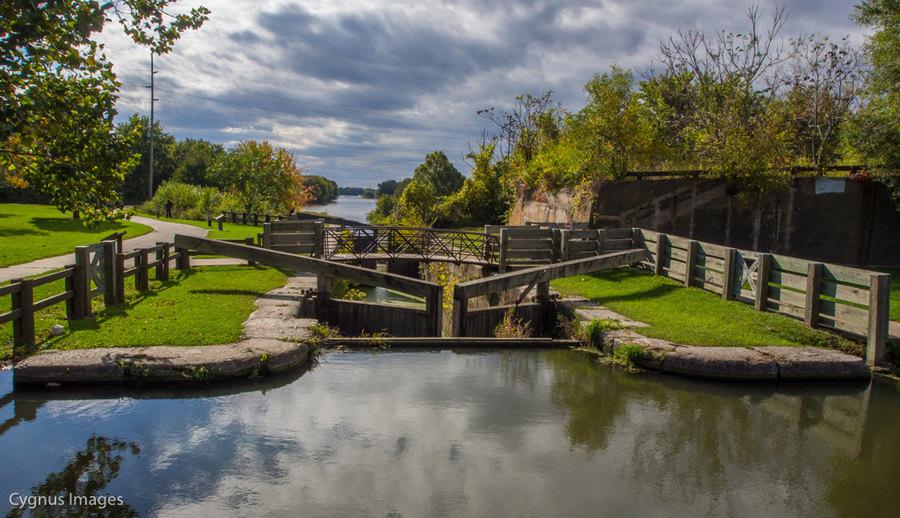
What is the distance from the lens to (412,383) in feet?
26.5

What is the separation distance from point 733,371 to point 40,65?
39.6 feet

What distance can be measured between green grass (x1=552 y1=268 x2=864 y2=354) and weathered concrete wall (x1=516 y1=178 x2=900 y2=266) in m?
5.09

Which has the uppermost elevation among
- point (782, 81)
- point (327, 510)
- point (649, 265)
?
point (782, 81)

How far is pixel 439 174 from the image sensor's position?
185 ft

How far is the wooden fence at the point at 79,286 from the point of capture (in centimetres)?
762

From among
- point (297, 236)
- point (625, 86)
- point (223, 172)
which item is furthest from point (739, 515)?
point (223, 172)

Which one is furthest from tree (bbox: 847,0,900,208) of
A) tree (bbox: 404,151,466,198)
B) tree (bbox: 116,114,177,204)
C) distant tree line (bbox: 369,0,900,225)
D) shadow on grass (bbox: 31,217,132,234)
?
tree (bbox: 116,114,177,204)

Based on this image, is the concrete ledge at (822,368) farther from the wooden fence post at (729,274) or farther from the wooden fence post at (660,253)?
the wooden fence post at (660,253)

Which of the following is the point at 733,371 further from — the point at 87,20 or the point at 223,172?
the point at 223,172

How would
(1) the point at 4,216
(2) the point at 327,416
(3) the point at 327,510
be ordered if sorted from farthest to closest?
(1) the point at 4,216, (2) the point at 327,416, (3) the point at 327,510

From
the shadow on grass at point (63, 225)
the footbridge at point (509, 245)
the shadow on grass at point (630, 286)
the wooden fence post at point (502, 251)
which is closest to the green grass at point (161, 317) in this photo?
the footbridge at point (509, 245)

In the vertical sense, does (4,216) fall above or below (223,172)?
Answer: below

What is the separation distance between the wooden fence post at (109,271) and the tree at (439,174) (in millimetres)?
46287

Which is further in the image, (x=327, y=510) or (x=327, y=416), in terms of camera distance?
(x=327, y=416)
